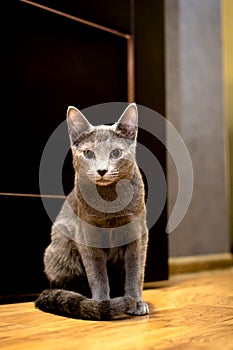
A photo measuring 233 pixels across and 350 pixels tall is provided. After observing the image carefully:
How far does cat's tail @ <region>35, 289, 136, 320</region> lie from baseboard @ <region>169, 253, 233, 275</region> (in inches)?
49.6

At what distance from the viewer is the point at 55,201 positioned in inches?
71.2

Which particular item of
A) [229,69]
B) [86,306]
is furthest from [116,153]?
[229,69]

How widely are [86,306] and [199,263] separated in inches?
61.9

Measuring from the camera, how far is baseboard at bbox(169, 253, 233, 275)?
262 centimetres

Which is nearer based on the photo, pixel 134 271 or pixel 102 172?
pixel 102 172

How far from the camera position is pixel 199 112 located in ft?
9.52

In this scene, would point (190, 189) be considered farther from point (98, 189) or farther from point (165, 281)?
point (98, 189)

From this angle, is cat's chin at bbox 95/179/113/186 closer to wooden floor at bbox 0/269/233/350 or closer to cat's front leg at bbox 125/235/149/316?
cat's front leg at bbox 125/235/149/316

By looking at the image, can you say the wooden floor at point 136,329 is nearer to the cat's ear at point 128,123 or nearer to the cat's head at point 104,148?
the cat's head at point 104,148

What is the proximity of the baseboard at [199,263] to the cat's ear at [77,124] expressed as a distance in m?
1.33

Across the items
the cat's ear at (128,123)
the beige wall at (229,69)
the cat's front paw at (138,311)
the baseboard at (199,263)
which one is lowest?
the baseboard at (199,263)

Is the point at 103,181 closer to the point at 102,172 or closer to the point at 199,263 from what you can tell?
the point at 102,172

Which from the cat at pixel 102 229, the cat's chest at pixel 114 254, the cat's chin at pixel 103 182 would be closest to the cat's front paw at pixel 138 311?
the cat at pixel 102 229

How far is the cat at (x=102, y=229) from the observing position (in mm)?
1365
